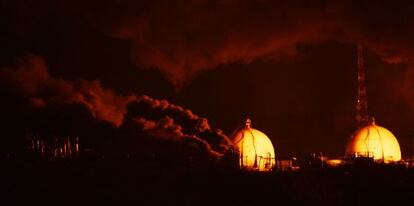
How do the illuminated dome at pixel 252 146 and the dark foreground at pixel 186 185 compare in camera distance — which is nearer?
the dark foreground at pixel 186 185

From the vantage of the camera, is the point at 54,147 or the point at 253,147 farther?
the point at 253,147

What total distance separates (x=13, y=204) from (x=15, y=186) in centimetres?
311

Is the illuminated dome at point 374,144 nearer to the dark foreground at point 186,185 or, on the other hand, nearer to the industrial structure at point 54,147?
the dark foreground at point 186,185

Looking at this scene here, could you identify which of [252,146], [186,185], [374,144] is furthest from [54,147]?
[374,144]

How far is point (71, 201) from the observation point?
101ft

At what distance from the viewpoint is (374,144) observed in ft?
190

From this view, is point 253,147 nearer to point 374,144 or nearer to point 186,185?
point 374,144

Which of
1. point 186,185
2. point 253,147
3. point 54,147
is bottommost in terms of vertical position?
point 186,185

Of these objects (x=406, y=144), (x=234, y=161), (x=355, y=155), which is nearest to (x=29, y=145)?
(x=234, y=161)

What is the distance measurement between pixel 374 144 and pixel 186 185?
27113 millimetres

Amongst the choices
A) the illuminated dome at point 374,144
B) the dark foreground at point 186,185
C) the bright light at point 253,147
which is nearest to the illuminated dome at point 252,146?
the bright light at point 253,147

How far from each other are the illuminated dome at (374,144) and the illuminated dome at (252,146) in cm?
759

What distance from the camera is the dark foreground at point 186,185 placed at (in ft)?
104

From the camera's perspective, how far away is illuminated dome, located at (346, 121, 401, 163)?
5750 centimetres
